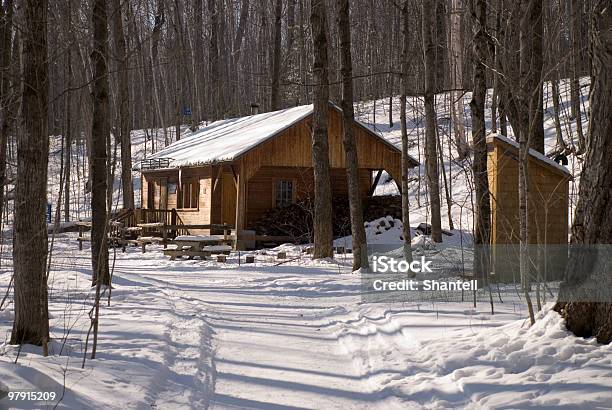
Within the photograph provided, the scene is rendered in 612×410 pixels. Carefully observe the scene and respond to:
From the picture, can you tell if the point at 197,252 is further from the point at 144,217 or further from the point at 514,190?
the point at 514,190

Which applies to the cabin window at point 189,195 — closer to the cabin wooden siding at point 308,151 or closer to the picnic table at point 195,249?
the cabin wooden siding at point 308,151

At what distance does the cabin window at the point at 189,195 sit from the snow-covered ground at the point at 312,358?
1572 cm

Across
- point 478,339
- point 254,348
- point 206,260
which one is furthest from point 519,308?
point 206,260

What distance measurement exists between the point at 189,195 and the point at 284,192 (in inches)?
156

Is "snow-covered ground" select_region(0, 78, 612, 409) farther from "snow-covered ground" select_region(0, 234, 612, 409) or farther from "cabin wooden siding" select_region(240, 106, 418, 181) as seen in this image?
"cabin wooden siding" select_region(240, 106, 418, 181)

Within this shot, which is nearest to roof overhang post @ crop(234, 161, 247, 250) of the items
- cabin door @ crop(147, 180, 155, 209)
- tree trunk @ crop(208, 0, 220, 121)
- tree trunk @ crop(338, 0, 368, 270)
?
tree trunk @ crop(338, 0, 368, 270)

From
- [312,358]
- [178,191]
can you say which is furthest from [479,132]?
[178,191]

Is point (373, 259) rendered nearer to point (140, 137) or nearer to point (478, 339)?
point (478, 339)

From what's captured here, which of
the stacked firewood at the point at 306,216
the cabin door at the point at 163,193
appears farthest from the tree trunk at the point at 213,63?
the stacked firewood at the point at 306,216

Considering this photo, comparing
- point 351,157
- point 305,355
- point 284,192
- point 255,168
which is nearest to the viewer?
point 305,355

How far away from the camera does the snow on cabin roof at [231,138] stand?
79.3 ft

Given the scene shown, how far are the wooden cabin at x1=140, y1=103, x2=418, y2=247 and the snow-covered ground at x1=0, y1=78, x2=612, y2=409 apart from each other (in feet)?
37.9

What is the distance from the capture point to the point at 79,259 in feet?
73.3

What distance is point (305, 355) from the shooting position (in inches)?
305
